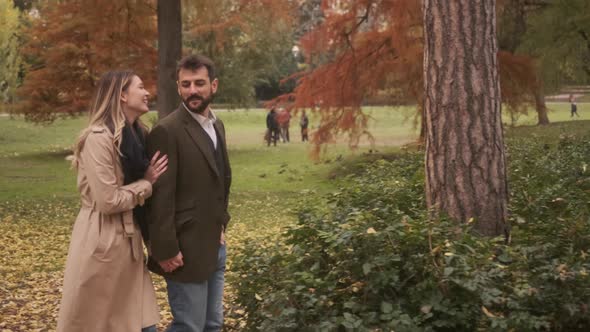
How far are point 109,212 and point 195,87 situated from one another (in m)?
0.76

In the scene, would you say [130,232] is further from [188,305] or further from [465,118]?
[465,118]

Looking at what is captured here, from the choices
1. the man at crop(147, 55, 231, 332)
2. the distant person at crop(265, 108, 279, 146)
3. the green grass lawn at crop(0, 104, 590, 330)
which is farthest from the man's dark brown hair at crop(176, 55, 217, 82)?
the distant person at crop(265, 108, 279, 146)

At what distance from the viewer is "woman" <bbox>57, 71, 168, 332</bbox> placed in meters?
4.45

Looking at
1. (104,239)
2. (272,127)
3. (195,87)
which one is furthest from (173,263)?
(272,127)

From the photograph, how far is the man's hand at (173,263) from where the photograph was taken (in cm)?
444

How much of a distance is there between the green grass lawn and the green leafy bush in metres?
0.61

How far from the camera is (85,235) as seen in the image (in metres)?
4.50

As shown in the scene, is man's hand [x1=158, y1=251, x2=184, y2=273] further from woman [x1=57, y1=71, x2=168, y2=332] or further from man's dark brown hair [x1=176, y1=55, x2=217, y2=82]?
man's dark brown hair [x1=176, y1=55, x2=217, y2=82]

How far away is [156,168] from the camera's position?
14.6 ft

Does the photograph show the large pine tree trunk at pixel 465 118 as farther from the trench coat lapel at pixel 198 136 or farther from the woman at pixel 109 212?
the woman at pixel 109 212

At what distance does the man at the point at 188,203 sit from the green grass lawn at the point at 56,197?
29.4 inches

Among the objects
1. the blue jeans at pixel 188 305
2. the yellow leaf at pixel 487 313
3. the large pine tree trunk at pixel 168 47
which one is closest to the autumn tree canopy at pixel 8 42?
the large pine tree trunk at pixel 168 47

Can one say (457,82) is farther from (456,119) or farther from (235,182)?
(235,182)

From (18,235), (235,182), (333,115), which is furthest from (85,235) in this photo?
(235,182)
